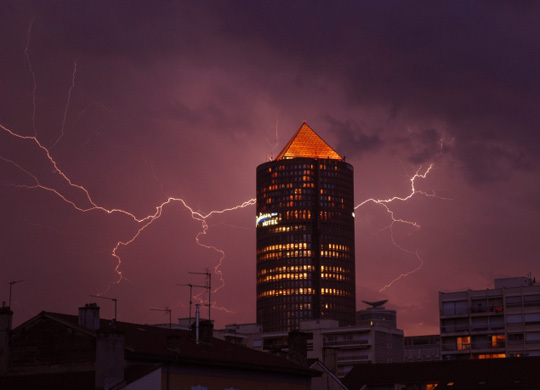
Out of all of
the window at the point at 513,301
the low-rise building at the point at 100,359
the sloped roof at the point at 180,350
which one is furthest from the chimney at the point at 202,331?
the window at the point at 513,301

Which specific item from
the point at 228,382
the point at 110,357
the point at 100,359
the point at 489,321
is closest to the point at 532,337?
the point at 489,321

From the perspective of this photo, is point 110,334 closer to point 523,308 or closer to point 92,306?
point 92,306

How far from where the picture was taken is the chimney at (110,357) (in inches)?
1783

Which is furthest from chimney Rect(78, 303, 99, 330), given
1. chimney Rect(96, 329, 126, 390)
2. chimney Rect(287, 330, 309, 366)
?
chimney Rect(287, 330, 309, 366)

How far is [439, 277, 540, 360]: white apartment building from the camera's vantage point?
15988cm

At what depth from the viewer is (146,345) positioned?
49375 mm

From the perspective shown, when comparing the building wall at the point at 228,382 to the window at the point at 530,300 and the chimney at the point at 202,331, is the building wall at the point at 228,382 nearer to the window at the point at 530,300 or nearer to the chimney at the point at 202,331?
the chimney at the point at 202,331

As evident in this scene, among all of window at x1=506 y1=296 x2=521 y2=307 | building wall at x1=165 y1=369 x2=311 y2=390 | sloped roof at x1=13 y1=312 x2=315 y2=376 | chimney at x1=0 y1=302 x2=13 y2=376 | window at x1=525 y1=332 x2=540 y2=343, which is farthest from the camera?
window at x1=506 y1=296 x2=521 y2=307

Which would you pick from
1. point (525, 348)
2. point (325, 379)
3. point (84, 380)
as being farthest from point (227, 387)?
point (525, 348)

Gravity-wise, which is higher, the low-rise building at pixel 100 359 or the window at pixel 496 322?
the window at pixel 496 322

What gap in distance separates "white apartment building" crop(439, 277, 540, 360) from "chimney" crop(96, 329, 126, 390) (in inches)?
4689

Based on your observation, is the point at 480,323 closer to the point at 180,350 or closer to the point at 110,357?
the point at 180,350

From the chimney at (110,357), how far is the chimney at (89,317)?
9.21 ft

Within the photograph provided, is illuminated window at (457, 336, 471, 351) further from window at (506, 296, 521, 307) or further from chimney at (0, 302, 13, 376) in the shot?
chimney at (0, 302, 13, 376)
